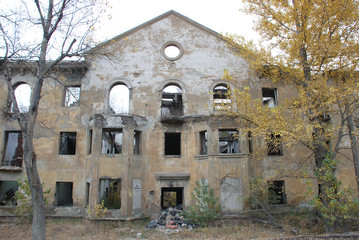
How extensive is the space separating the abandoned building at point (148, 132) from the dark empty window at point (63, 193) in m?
0.06

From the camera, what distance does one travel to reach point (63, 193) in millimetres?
16609

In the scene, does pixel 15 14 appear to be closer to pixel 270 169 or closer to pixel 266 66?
pixel 266 66

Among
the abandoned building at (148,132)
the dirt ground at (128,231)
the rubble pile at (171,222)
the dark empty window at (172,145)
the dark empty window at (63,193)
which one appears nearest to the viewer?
the dirt ground at (128,231)

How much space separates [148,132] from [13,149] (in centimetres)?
881

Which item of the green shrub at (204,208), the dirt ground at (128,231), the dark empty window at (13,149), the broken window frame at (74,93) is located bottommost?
Result: the dirt ground at (128,231)

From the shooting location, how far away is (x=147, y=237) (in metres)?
11.4

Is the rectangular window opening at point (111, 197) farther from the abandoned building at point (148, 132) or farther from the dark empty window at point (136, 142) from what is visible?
the dark empty window at point (136, 142)

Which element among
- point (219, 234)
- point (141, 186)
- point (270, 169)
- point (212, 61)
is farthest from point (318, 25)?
point (141, 186)

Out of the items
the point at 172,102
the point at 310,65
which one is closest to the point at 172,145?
the point at 172,102

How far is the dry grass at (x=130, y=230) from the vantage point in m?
11.3

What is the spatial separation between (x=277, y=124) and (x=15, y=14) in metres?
10.4

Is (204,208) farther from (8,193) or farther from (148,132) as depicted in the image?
(8,193)

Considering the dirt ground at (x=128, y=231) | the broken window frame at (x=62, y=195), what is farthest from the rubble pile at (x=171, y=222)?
the broken window frame at (x=62, y=195)

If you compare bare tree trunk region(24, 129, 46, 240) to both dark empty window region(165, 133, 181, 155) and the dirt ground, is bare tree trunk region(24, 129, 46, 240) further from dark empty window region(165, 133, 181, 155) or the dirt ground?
dark empty window region(165, 133, 181, 155)
